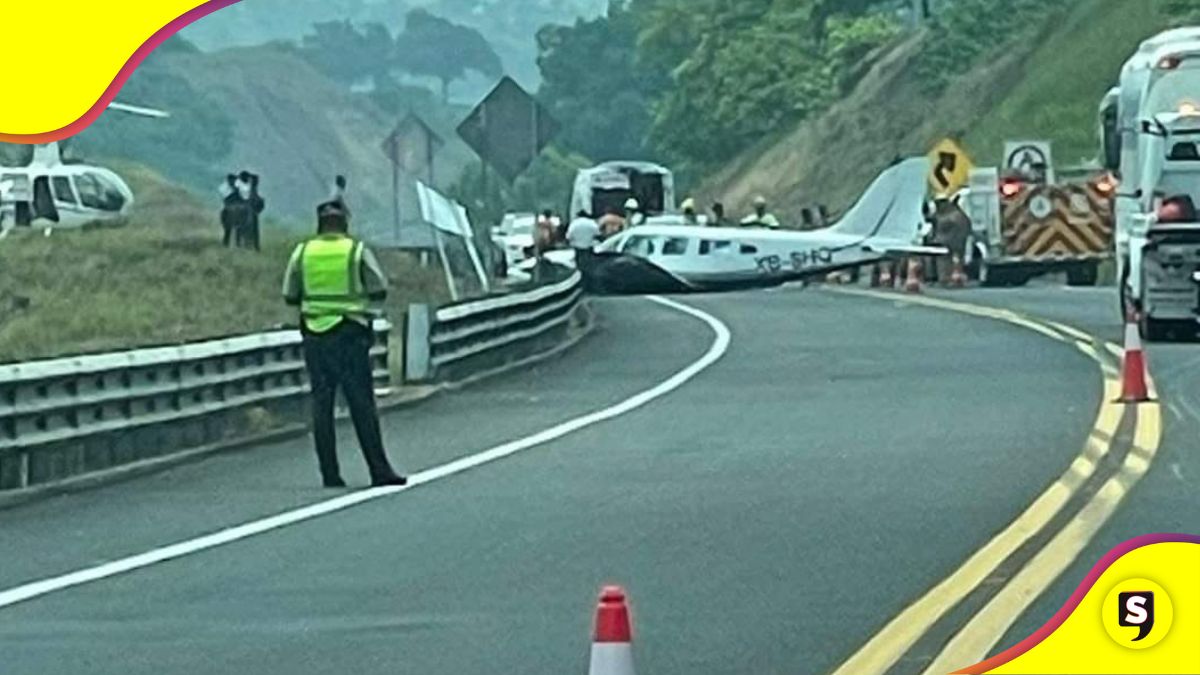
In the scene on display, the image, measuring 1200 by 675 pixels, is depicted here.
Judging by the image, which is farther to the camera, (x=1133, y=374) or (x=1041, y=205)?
(x=1041, y=205)

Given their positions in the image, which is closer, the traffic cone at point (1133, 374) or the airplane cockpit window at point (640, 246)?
the traffic cone at point (1133, 374)

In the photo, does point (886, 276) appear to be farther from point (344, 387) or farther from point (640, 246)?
point (344, 387)

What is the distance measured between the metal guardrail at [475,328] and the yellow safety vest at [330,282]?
9.05m

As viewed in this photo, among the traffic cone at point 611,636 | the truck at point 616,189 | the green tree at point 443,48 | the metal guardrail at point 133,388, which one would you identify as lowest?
the truck at point 616,189

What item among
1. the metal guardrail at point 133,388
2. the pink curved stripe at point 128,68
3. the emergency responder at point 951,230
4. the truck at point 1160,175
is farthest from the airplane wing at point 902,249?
the pink curved stripe at point 128,68

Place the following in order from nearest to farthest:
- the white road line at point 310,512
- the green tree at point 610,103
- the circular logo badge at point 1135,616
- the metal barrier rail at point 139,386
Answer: the circular logo badge at point 1135,616, the white road line at point 310,512, the metal barrier rail at point 139,386, the green tree at point 610,103

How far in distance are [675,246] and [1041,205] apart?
22.2 feet

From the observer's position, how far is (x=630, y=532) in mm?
16359

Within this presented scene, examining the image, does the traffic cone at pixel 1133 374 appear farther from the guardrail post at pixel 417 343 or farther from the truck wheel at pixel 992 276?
the truck wheel at pixel 992 276

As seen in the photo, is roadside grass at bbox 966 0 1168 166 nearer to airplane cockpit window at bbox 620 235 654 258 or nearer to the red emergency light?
airplane cockpit window at bbox 620 235 654 258

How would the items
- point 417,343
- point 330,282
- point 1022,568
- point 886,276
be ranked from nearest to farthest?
point 1022,568, point 330,282, point 417,343, point 886,276

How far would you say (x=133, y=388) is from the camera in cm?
2138

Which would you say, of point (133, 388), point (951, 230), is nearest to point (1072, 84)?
point (951, 230)

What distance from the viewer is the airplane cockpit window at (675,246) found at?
57500 millimetres
